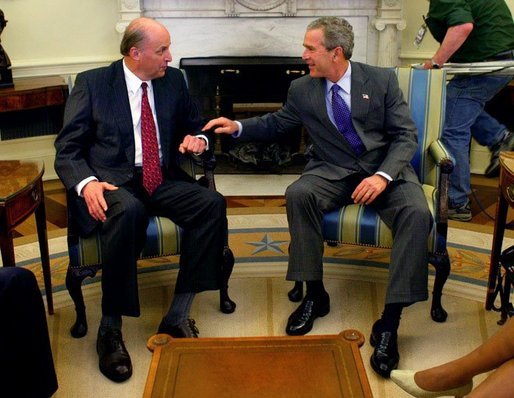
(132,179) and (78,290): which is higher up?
(132,179)

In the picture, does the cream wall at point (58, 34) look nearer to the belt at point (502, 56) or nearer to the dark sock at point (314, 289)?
the belt at point (502, 56)

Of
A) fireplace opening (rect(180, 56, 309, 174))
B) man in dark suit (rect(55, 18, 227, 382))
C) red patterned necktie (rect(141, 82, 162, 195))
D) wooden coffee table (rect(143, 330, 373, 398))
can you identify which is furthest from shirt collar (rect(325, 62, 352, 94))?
fireplace opening (rect(180, 56, 309, 174))

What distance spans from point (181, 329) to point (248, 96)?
5.94 ft

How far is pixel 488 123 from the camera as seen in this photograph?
3023 millimetres

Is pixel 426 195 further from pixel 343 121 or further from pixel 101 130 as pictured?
pixel 101 130

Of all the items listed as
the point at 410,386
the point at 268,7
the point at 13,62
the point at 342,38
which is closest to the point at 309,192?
the point at 342,38

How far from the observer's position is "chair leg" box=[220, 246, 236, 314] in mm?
2111

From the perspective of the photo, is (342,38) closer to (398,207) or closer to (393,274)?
(398,207)

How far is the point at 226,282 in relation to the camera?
2.15m

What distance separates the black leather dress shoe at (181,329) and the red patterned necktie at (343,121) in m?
0.73

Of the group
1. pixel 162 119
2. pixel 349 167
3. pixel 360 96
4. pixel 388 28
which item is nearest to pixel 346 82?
pixel 360 96

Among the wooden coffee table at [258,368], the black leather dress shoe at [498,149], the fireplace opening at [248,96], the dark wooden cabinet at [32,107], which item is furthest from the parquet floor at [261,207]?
the wooden coffee table at [258,368]

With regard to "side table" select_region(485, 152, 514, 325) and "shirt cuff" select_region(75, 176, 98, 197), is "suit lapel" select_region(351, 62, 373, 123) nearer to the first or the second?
"side table" select_region(485, 152, 514, 325)

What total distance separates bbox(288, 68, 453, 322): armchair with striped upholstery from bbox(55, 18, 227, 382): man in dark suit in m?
0.36
